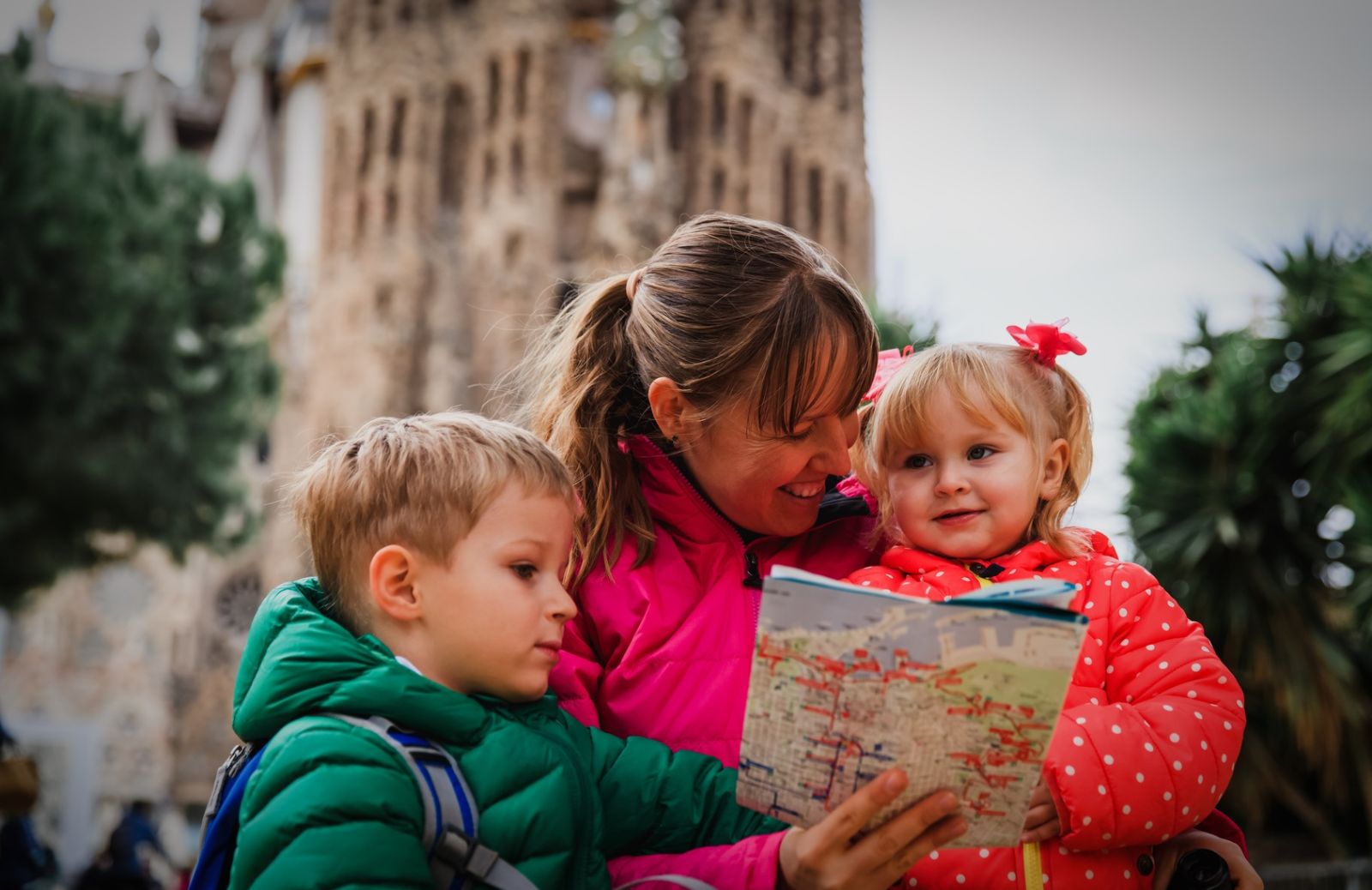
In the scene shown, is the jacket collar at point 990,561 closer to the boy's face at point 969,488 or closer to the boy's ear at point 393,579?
the boy's face at point 969,488

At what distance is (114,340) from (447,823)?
13408mm

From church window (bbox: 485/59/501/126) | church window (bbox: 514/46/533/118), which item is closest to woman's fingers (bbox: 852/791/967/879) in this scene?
church window (bbox: 514/46/533/118)

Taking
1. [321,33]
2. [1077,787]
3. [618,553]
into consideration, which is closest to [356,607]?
[618,553]

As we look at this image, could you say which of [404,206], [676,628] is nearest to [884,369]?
[676,628]

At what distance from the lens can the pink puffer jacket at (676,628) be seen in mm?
2186

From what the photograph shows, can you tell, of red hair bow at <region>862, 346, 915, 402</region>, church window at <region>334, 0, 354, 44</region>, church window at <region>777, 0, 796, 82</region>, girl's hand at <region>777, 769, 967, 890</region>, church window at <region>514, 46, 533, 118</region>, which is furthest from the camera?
church window at <region>777, 0, 796, 82</region>

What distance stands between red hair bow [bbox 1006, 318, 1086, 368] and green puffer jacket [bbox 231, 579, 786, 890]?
1026mm

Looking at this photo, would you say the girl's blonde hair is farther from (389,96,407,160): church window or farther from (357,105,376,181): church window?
(357,105,376,181): church window

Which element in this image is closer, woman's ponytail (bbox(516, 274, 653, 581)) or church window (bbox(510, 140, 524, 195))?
woman's ponytail (bbox(516, 274, 653, 581))

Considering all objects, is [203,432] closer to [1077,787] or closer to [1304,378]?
[1304,378]

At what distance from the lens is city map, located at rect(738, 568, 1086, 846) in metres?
1.58

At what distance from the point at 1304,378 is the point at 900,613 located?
10311 millimetres

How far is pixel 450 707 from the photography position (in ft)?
6.03

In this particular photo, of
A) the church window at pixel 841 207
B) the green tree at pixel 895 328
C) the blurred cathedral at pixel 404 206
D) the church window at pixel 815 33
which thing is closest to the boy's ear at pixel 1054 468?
the green tree at pixel 895 328
